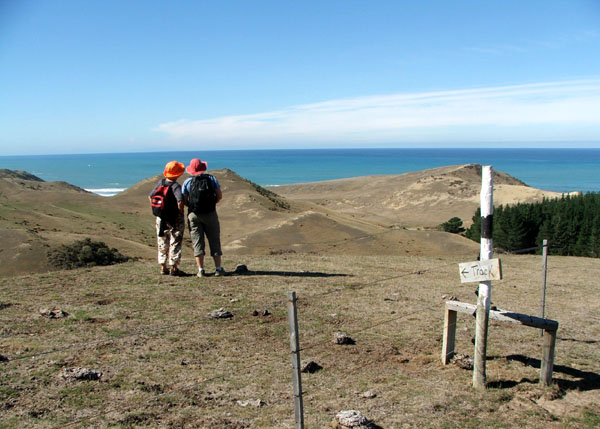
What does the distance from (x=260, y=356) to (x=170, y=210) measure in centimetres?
473

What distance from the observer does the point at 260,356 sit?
6293mm

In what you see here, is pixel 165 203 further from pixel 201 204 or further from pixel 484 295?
pixel 484 295

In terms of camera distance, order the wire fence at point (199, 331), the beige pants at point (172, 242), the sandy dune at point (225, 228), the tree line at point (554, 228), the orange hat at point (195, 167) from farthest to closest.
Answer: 1. the tree line at point (554, 228)
2. the sandy dune at point (225, 228)
3. the beige pants at point (172, 242)
4. the orange hat at point (195, 167)
5. the wire fence at point (199, 331)

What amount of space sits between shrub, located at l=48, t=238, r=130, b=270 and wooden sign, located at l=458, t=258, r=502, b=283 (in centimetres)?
1175

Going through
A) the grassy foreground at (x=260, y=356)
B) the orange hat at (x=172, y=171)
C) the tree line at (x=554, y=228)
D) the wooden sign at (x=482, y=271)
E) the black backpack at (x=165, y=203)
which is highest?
the orange hat at (x=172, y=171)

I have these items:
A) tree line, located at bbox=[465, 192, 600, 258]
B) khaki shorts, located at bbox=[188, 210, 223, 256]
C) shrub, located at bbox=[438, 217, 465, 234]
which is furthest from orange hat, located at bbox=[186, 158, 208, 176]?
shrub, located at bbox=[438, 217, 465, 234]

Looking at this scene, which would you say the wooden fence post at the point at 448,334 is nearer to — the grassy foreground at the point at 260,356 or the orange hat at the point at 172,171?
the grassy foreground at the point at 260,356

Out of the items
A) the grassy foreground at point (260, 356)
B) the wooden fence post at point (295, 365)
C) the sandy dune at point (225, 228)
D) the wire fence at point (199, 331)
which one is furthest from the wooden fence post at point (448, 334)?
the sandy dune at point (225, 228)

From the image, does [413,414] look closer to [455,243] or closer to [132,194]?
[455,243]

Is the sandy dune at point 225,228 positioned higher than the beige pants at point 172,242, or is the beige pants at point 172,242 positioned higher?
the beige pants at point 172,242

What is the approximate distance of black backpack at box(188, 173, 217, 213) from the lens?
9945mm

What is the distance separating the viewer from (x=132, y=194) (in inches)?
1690

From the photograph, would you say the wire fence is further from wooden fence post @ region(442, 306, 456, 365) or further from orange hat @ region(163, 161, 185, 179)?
orange hat @ region(163, 161, 185, 179)

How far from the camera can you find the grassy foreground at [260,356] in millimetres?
4875
